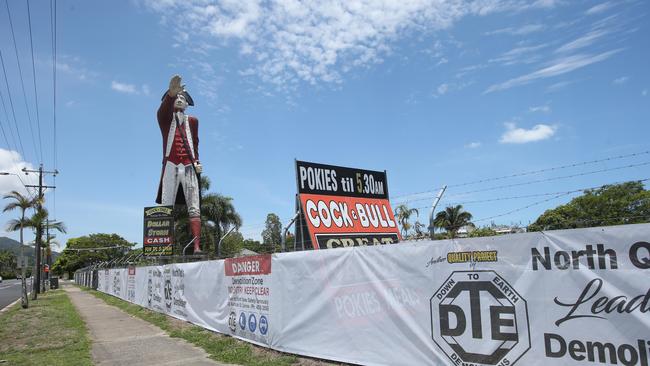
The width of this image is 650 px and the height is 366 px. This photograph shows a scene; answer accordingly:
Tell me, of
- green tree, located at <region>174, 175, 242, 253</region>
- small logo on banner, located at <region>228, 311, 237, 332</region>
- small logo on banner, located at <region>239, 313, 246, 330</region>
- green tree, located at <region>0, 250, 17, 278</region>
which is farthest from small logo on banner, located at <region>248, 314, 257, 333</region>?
green tree, located at <region>0, 250, 17, 278</region>

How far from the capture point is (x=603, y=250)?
439cm

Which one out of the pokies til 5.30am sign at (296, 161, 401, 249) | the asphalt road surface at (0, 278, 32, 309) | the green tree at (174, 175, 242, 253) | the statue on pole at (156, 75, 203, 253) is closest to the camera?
the pokies til 5.30am sign at (296, 161, 401, 249)

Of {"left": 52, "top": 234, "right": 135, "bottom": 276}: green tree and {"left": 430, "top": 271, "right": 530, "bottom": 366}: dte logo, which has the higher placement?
{"left": 52, "top": 234, "right": 135, "bottom": 276}: green tree

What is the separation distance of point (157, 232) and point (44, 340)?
37.2 ft

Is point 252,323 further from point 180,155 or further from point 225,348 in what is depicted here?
point 180,155

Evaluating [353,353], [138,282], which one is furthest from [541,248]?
[138,282]

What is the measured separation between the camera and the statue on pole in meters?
21.5

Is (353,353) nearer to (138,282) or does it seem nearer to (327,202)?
(327,202)

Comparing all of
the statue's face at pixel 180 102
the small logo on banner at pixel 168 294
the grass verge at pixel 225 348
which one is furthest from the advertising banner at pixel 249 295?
the statue's face at pixel 180 102

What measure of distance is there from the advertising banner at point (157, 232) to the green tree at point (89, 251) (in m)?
86.0

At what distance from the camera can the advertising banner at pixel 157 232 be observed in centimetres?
2247

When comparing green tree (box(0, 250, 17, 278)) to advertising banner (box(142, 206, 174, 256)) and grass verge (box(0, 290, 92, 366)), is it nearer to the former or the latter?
advertising banner (box(142, 206, 174, 256))

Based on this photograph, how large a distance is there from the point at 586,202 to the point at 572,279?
169 ft

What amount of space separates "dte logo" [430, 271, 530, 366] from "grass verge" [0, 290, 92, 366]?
21.5 feet
